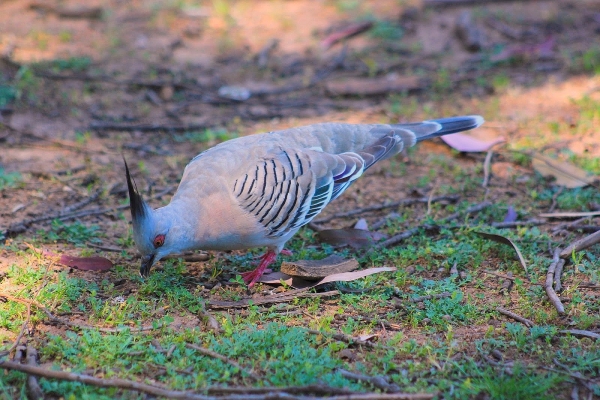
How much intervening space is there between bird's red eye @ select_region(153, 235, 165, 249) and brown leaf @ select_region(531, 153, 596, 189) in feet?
10.3

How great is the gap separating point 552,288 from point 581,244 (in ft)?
1.49

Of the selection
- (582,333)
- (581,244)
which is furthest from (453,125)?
(582,333)

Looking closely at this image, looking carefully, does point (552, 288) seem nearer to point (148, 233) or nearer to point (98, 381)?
point (148, 233)

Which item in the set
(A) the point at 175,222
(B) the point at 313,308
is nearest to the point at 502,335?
(B) the point at 313,308

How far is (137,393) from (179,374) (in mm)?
242

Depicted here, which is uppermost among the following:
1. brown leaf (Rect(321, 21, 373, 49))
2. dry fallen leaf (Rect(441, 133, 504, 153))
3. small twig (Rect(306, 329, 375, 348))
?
brown leaf (Rect(321, 21, 373, 49))

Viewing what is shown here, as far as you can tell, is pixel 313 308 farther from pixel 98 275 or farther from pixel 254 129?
pixel 254 129

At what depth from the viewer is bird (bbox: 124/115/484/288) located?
152 inches

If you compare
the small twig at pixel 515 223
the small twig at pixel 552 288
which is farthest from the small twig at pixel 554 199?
the small twig at pixel 552 288

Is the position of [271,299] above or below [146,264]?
below

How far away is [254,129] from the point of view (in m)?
6.33

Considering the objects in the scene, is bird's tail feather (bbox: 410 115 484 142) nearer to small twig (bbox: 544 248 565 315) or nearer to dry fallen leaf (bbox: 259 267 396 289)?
small twig (bbox: 544 248 565 315)

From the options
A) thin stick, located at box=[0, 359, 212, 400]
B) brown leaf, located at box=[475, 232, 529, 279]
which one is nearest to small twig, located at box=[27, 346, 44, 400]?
thin stick, located at box=[0, 359, 212, 400]

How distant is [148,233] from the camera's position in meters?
3.69
